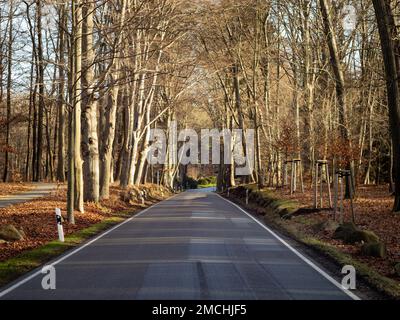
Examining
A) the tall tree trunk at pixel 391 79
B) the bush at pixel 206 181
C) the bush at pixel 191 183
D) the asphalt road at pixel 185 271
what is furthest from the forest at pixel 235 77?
the bush at pixel 206 181

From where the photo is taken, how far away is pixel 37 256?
13.3 meters

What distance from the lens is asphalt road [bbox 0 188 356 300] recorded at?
8.84 metres

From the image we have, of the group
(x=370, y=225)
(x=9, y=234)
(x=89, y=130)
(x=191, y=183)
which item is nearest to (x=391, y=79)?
(x=370, y=225)

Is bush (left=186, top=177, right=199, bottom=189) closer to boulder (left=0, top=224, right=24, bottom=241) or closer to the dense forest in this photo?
the dense forest

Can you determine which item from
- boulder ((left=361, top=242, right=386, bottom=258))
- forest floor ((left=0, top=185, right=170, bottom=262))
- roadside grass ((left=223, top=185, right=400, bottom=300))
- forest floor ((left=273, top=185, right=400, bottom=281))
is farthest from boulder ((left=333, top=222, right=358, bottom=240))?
forest floor ((left=0, top=185, right=170, bottom=262))

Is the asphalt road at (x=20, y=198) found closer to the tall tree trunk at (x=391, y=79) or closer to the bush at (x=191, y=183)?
the tall tree trunk at (x=391, y=79)

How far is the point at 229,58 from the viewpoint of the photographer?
134 ft

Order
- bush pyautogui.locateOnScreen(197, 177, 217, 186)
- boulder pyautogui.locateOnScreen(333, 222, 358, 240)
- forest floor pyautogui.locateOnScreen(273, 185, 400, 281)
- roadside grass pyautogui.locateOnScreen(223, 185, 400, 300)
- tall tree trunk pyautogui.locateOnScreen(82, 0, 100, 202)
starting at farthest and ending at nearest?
bush pyautogui.locateOnScreen(197, 177, 217, 186)
tall tree trunk pyautogui.locateOnScreen(82, 0, 100, 202)
boulder pyautogui.locateOnScreen(333, 222, 358, 240)
forest floor pyautogui.locateOnScreen(273, 185, 400, 281)
roadside grass pyautogui.locateOnScreen(223, 185, 400, 300)

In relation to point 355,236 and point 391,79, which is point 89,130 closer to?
point 391,79

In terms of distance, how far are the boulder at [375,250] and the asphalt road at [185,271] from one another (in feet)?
5.05

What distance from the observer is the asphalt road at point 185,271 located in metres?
8.84

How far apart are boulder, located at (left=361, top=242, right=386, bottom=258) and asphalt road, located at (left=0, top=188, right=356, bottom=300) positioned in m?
1.54
